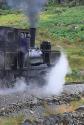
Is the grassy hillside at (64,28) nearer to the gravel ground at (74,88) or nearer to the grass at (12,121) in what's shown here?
the gravel ground at (74,88)

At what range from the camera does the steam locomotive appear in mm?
29781

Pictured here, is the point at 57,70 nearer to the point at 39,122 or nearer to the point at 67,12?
the point at 39,122

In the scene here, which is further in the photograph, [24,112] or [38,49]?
[38,49]

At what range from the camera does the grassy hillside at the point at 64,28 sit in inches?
1773

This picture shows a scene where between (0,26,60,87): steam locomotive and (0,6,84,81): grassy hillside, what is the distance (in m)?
5.52

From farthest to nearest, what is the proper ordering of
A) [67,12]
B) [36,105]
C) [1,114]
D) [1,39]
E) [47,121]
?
[67,12]
[1,39]
[36,105]
[1,114]
[47,121]

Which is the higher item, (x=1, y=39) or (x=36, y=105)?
(x=1, y=39)

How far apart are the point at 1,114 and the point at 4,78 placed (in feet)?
21.2

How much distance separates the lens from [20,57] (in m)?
30.1

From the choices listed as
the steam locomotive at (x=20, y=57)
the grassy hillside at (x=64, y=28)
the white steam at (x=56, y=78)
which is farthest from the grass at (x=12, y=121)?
Result: the grassy hillside at (x=64, y=28)

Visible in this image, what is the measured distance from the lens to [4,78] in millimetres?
30219

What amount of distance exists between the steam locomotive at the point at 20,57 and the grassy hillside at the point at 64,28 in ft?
18.1

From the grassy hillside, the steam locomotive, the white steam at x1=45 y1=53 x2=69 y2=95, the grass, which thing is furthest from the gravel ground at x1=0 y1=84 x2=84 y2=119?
the grassy hillside

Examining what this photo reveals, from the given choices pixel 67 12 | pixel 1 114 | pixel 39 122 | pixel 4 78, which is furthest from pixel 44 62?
pixel 67 12
